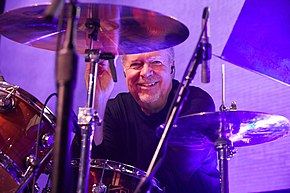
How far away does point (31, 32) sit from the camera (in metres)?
1.79

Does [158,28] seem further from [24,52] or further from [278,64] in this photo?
[24,52]

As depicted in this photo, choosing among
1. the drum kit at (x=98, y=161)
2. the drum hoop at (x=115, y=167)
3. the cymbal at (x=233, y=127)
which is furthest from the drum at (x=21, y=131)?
the cymbal at (x=233, y=127)

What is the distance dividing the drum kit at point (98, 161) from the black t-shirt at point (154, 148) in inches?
15.8

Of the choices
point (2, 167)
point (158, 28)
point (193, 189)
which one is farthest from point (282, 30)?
point (2, 167)

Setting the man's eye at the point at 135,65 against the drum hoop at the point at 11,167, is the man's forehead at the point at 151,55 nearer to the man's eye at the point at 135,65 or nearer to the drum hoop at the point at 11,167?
the man's eye at the point at 135,65

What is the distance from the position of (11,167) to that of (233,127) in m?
0.93

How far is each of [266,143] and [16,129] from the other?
3.83 feet

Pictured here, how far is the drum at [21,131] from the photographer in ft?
5.91

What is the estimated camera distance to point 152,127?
2.47 metres

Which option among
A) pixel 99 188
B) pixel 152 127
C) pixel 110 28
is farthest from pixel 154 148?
pixel 110 28

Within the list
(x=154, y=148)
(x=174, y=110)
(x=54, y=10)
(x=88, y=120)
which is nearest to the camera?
(x=54, y=10)

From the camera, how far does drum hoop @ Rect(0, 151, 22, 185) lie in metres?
1.76

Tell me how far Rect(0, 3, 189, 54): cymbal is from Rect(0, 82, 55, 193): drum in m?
0.26

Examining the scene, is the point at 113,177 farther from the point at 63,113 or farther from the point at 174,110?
the point at 63,113
